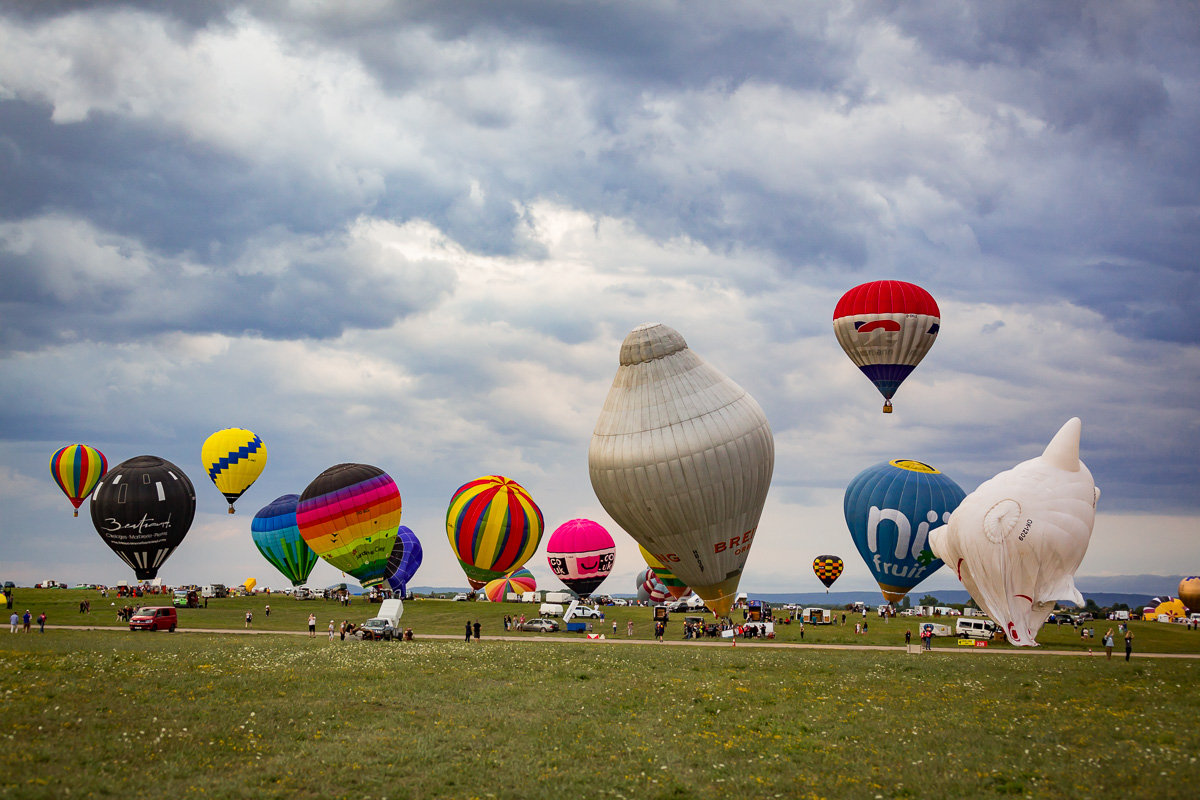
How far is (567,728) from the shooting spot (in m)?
22.9

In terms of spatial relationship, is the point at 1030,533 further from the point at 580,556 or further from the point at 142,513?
the point at 142,513

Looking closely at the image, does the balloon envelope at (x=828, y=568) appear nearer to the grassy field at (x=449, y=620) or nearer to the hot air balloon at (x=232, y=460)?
the grassy field at (x=449, y=620)

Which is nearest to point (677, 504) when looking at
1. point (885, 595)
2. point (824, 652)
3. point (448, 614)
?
point (824, 652)

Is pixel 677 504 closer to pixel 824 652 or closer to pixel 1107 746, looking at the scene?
pixel 824 652

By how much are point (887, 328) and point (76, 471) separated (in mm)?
71383

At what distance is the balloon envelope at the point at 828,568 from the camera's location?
91.7 metres

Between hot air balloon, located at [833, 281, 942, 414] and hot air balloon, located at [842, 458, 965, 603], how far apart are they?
12.2 m

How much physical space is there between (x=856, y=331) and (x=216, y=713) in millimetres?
43351

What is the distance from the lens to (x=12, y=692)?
21828 mm

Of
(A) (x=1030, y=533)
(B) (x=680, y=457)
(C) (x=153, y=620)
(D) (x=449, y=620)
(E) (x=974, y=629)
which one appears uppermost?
(B) (x=680, y=457)

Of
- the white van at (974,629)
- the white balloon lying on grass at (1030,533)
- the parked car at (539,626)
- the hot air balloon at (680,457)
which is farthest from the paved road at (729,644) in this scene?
the hot air balloon at (680,457)

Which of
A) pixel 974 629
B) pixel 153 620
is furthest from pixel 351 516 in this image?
pixel 974 629

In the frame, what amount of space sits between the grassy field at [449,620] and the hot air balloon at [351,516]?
14.1 feet

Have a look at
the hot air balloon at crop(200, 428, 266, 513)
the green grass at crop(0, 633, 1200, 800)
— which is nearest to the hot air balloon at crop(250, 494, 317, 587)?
the hot air balloon at crop(200, 428, 266, 513)
